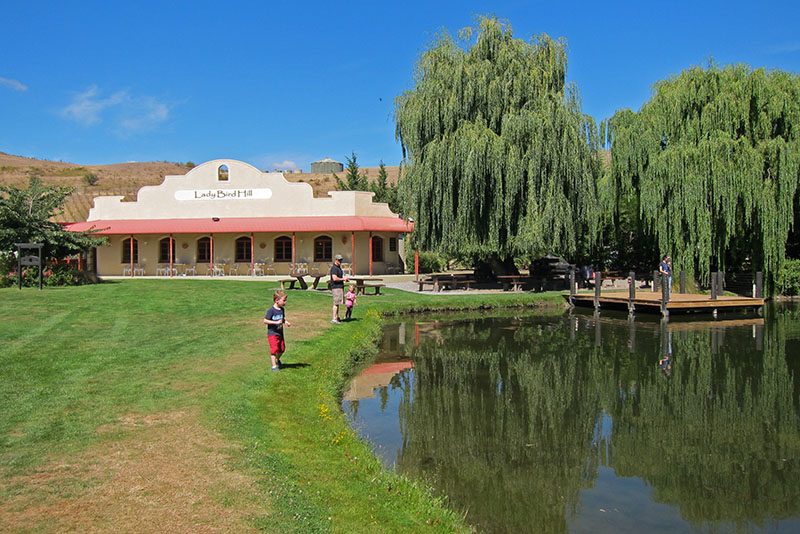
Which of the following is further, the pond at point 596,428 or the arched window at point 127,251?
the arched window at point 127,251

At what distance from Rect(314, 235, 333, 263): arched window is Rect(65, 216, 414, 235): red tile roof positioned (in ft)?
3.83

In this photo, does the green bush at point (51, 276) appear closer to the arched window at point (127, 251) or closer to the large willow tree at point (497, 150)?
the arched window at point (127, 251)

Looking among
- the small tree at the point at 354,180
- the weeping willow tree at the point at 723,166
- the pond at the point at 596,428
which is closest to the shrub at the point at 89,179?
the small tree at the point at 354,180

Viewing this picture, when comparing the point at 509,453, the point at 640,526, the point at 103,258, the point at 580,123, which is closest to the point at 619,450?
the point at 509,453

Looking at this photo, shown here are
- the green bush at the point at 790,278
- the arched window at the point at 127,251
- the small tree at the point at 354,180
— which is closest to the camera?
the green bush at the point at 790,278

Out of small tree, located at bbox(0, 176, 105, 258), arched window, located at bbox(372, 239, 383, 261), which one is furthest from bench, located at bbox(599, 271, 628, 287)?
small tree, located at bbox(0, 176, 105, 258)

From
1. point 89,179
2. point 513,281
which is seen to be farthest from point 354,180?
point 89,179

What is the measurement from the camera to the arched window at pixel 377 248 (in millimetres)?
32062

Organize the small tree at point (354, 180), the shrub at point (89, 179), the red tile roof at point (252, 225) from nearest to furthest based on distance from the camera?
the red tile roof at point (252, 225) → the small tree at point (354, 180) → the shrub at point (89, 179)

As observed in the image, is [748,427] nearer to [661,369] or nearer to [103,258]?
[661,369]

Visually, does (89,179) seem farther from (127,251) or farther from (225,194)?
(225,194)

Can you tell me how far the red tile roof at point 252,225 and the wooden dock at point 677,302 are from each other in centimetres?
1162

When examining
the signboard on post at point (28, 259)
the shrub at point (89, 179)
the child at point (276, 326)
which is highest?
the shrub at point (89, 179)

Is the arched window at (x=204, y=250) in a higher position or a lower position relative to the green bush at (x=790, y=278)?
higher
